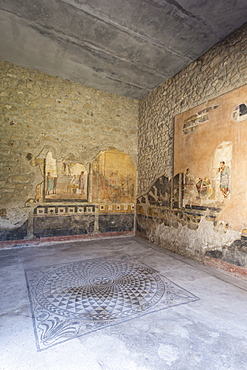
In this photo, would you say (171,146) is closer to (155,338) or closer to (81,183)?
(81,183)

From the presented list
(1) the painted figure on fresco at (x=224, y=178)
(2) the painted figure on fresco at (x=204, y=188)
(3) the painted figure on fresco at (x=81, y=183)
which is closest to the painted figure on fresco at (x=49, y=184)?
(3) the painted figure on fresco at (x=81, y=183)

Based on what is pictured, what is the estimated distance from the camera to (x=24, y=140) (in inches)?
192

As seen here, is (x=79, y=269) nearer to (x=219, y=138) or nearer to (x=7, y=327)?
(x=7, y=327)

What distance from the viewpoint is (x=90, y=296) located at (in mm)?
2564

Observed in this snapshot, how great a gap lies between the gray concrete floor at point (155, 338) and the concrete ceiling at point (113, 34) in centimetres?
417

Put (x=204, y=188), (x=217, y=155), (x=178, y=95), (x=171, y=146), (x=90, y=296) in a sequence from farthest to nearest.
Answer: (x=171, y=146) < (x=178, y=95) < (x=204, y=188) < (x=217, y=155) < (x=90, y=296)

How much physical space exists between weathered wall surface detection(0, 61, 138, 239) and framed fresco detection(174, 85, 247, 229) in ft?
7.83

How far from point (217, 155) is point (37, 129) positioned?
409 centimetres

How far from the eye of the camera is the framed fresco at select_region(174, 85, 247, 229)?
332 centimetres

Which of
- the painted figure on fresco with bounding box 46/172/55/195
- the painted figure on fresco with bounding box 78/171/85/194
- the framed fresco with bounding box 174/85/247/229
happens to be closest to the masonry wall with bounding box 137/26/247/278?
the framed fresco with bounding box 174/85/247/229

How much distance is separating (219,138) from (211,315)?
2785 mm

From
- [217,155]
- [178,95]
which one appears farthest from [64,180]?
[217,155]

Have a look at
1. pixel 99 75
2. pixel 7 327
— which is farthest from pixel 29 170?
pixel 7 327

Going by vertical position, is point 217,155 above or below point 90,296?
above
